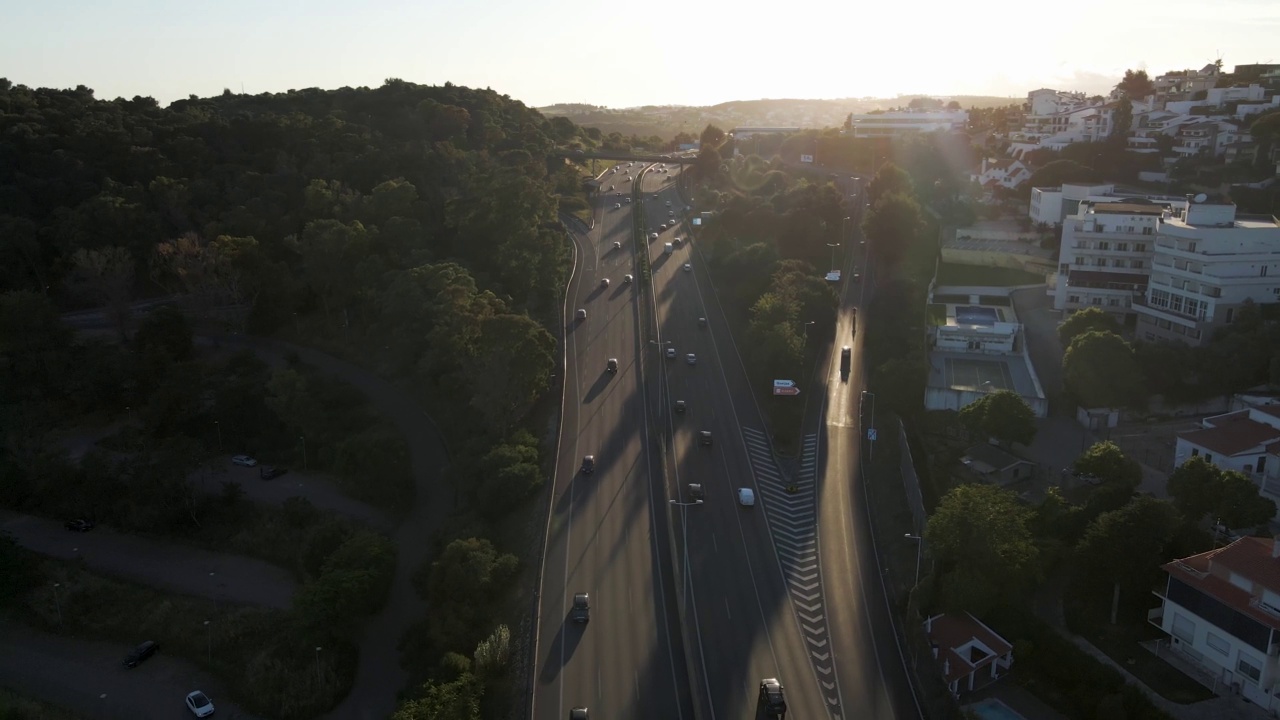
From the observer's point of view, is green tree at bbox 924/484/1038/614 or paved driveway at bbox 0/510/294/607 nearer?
green tree at bbox 924/484/1038/614

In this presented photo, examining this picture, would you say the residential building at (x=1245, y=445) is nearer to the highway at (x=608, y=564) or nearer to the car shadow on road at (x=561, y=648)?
the highway at (x=608, y=564)

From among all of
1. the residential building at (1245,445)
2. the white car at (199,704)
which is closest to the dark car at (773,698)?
the white car at (199,704)

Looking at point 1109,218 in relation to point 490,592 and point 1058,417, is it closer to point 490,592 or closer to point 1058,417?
point 1058,417

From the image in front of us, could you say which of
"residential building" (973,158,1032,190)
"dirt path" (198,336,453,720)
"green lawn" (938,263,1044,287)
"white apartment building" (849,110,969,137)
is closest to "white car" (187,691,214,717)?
"dirt path" (198,336,453,720)

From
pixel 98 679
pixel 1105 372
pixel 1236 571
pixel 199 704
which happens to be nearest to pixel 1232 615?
pixel 1236 571

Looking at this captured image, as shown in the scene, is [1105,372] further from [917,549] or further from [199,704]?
[199,704]

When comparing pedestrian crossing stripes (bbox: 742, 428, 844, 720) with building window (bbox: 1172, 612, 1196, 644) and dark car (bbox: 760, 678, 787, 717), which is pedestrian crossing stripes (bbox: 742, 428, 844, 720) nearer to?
dark car (bbox: 760, 678, 787, 717)

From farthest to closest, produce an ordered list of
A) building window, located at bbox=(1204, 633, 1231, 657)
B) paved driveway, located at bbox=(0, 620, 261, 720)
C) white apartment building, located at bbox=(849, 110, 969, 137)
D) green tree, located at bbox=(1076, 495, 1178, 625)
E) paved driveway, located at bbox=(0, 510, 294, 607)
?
white apartment building, located at bbox=(849, 110, 969, 137)
paved driveway, located at bbox=(0, 510, 294, 607)
paved driveway, located at bbox=(0, 620, 261, 720)
green tree, located at bbox=(1076, 495, 1178, 625)
building window, located at bbox=(1204, 633, 1231, 657)
